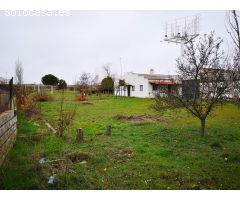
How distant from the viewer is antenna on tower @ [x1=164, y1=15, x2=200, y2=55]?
26.5 metres

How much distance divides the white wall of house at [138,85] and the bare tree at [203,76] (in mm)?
26745

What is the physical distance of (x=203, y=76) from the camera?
1087 centimetres

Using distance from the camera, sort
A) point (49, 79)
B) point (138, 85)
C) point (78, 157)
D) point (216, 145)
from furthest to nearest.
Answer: point (49, 79) → point (138, 85) → point (216, 145) → point (78, 157)

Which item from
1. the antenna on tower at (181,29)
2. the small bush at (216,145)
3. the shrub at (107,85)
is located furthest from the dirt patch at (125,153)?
the shrub at (107,85)

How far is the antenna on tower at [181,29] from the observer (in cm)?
2652

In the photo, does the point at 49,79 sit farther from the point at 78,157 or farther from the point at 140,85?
the point at 78,157

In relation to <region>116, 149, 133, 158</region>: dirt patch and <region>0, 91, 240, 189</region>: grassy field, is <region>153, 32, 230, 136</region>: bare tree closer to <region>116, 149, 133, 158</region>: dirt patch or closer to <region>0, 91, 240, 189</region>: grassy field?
<region>0, 91, 240, 189</region>: grassy field

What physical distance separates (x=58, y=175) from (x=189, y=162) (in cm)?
332

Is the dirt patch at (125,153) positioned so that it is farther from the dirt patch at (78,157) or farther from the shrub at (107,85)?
the shrub at (107,85)

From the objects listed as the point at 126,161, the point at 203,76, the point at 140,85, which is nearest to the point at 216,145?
the point at 203,76

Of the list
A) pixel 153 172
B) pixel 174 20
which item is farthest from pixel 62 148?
pixel 174 20

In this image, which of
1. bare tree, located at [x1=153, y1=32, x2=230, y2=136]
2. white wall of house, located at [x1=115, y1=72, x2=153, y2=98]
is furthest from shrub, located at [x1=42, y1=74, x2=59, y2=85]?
bare tree, located at [x1=153, y1=32, x2=230, y2=136]

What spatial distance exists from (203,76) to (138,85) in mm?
29038

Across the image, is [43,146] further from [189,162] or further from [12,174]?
[189,162]
